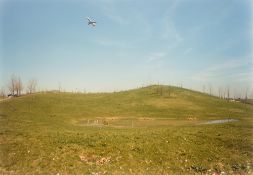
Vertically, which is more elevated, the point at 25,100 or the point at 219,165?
the point at 25,100

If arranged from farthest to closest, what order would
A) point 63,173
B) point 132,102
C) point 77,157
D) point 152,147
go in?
point 132,102 → point 152,147 → point 77,157 → point 63,173

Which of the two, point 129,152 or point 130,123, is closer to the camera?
point 129,152

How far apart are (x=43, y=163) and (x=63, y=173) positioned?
9.05 ft

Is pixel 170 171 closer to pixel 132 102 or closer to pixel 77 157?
pixel 77 157

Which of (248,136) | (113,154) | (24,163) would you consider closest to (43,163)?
(24,163)

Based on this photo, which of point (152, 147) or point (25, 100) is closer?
point (152, 147)

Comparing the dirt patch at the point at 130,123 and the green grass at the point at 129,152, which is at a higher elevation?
the dirt patch at the point at 130,123

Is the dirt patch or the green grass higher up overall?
the dirt patch

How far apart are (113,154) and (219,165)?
26.8 feet

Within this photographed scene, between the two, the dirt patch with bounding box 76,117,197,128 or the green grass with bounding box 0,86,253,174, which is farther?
the dirt patch with bounding box 76,117,197,128

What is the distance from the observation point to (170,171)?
74.1ft

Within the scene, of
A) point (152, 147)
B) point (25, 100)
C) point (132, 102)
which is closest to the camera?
point (152, 147)

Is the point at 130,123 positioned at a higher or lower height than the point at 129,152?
higher

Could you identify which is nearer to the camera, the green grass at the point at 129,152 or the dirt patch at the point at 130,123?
the green grass at the point at 129,152
